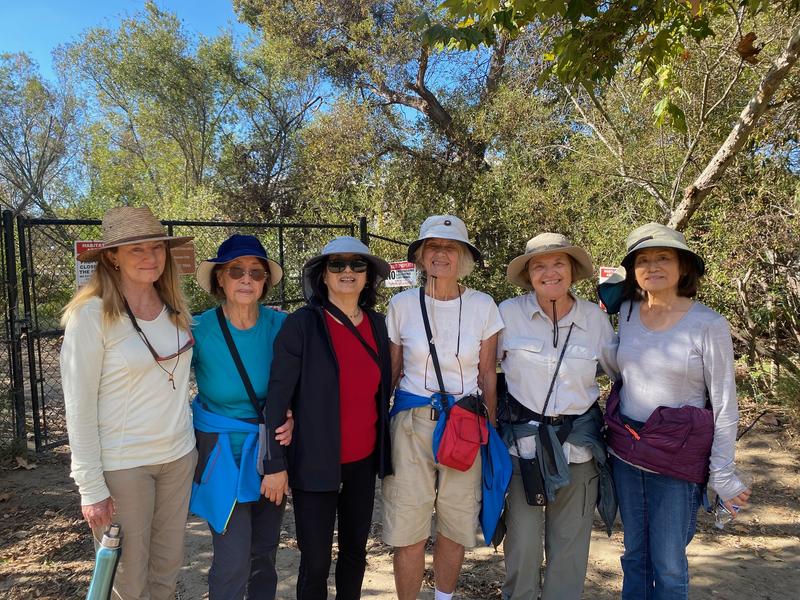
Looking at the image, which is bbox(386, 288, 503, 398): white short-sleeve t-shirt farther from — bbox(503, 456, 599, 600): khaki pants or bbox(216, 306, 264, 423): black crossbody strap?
bbox(216, 306, 264, 423): black crossbody strap

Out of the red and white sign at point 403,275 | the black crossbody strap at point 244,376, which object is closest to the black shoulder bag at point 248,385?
the black crossbody strap at point 244,376

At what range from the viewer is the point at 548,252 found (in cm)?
254

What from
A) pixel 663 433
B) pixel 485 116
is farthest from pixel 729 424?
pixel 485 116

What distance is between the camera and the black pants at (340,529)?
230cm

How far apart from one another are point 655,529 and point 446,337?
1.22 meters

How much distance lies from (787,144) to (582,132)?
322 centimetres

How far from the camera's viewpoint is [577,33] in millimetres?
3314

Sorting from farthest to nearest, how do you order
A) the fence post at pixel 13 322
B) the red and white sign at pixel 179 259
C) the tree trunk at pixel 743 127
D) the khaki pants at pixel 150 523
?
the fence post at pixel 13 322 → the tree trunk at pixel 743 127 → the red and white sign at pixel 179 259 → the khaki pants at pixel 150 523

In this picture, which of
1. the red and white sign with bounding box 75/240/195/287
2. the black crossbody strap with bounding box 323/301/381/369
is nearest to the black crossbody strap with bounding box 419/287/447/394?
the black crossbody strap with bounding box 323/301/381/369

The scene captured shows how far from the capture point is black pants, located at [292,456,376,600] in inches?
90.6

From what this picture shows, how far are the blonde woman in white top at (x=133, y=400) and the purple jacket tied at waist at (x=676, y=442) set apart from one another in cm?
192

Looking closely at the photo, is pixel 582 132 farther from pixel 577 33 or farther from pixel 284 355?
pixel 284 355

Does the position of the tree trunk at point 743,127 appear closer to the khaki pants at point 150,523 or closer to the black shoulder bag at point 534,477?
the black shoulder bag at point 534,477

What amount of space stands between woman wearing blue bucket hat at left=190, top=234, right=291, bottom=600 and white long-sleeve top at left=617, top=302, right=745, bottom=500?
153cm
